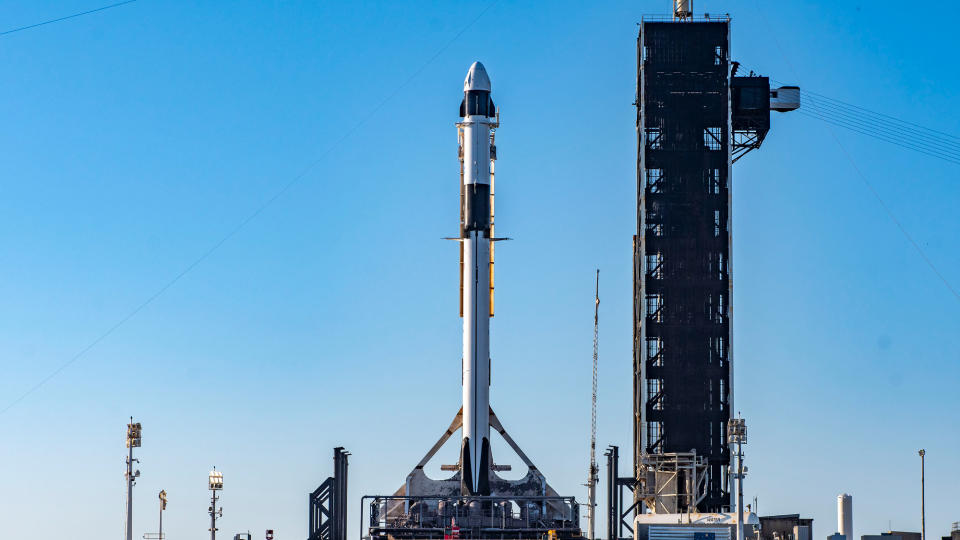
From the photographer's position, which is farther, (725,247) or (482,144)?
(725,247)

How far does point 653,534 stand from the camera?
88.5 m

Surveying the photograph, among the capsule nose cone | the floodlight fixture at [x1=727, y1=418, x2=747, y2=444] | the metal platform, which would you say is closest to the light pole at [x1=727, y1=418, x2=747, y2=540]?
the floodlight fixture at [x1=727, y1=418, x2=747, y2=444]

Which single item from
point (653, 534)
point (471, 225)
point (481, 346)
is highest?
point (471, 225)

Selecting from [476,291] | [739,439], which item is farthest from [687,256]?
[739,439]

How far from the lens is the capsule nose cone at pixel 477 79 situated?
8900 cm

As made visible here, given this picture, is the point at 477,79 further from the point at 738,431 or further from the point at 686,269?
the point at 738,431

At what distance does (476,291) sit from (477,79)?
1239cm

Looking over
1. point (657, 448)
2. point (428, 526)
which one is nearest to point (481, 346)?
point (428, 526)

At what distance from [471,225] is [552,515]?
17.0 metres

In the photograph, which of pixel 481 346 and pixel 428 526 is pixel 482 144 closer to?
pixel 481 346

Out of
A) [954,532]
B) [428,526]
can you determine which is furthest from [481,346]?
[954,532]

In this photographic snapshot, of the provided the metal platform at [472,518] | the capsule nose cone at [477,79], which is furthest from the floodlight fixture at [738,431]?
the capsule nose cone at [477,79]

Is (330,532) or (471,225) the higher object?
(471,225)

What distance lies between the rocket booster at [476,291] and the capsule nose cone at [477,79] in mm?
275
